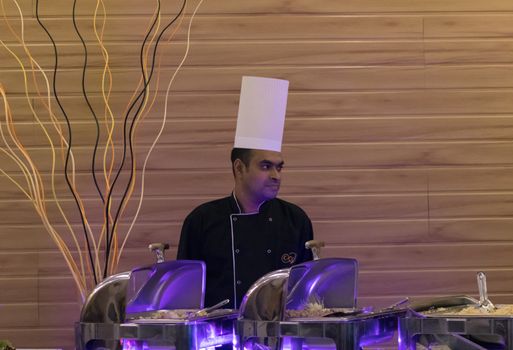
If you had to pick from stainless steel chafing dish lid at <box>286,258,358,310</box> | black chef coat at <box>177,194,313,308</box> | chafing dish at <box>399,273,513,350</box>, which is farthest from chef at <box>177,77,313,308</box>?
chafing dish at <box>399,273,513,350</box>

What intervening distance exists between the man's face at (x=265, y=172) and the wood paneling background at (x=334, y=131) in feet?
2.64

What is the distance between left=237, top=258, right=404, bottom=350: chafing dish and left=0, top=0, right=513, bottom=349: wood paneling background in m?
1.76

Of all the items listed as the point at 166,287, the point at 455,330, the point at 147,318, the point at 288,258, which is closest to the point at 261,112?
the point at 288,258

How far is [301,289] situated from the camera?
2748mm

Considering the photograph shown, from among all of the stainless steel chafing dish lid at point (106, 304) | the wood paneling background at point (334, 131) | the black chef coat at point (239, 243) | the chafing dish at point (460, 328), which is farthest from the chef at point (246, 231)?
the chafing dish at point (460, 328)

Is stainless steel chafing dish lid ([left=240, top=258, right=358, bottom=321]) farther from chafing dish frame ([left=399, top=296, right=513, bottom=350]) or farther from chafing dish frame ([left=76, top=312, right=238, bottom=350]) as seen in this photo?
chafing dish frame ([left=399, top=296, right=513, bottom=350])

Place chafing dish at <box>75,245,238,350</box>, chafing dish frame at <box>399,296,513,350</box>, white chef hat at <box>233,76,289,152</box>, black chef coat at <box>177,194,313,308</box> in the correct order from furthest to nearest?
1. black chef coat at <box>177,194,313,308</box>
2. white chef hat at <box>233,76,289,152</box>
3. chafing dish at <box>75,245,238,350</box>
4. chafing dish frame at <box>399,296,513,350</box>

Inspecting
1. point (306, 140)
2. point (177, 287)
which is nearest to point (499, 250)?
point (306, 140)

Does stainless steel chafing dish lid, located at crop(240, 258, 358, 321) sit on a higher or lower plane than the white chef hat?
lower

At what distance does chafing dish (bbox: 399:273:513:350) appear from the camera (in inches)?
93.6

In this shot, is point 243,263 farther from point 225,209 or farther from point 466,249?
point 466,249

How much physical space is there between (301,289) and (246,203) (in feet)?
3.48

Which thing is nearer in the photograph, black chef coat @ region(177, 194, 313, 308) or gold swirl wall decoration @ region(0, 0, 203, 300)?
black chef coat @ region(177, 194, 313, 308)

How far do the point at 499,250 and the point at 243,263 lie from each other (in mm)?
1444
